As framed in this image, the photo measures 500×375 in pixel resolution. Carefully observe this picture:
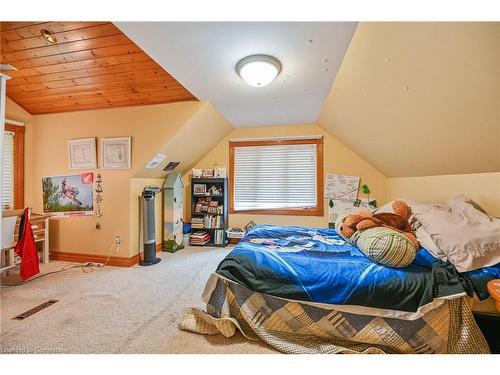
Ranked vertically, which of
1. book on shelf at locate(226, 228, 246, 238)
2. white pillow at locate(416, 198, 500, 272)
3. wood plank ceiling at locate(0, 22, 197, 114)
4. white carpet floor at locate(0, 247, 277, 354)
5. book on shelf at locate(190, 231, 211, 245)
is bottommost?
white carpet floor at locate(0, 247, 277, 354)

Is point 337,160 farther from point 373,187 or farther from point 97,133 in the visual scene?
point 97,133

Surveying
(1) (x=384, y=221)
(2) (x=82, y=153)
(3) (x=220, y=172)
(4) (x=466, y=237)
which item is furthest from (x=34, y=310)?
(4) (x=466, y=237)

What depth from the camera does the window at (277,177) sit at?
12.0ft

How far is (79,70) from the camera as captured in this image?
7.54 feet

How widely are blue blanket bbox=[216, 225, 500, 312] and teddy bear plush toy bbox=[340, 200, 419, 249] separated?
0.22 metres

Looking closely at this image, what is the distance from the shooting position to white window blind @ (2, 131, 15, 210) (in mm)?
2938

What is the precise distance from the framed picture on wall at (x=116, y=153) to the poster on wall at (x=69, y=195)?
33 cm

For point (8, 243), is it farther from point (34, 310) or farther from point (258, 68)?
point (258, 68)

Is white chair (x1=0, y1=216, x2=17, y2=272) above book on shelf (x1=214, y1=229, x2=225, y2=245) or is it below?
above

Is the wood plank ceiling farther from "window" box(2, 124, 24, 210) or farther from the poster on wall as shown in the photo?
the poster on wall

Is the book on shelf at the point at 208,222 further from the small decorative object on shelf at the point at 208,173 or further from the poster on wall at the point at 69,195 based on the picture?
the poster on wall at the point at 69,195

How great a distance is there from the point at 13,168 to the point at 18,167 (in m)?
0.05

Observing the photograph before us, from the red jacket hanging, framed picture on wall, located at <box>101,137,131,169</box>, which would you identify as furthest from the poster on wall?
the red jacket hanging

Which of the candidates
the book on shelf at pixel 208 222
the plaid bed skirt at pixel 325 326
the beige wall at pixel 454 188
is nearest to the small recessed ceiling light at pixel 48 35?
the plaid bed skirt at pixel 325 326
